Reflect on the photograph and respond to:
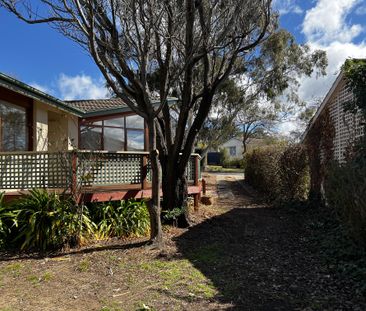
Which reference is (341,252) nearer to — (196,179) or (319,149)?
(196,179)

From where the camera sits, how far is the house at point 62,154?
8.70m

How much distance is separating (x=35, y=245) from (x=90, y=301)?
3.27m

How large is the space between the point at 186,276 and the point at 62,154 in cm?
404

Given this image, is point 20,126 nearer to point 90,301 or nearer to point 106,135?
point 106,135

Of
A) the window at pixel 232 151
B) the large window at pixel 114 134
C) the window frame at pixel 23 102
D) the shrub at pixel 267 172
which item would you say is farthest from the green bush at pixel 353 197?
the window at pixel 232 151

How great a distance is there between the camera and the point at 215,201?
1560 cm

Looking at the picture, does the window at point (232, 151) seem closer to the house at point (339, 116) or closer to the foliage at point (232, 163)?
the foliage at point (232, 163)

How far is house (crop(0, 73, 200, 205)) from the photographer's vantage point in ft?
28.6

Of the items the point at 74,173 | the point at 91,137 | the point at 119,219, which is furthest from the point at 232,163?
the point at 74,173

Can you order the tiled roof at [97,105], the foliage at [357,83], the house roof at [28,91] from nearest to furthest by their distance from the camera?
the foliage at [357,83] → the house roof at [28,91] → the tiled roof at [97,105]

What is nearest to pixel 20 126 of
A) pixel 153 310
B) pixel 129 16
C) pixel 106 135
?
pixel 106 135

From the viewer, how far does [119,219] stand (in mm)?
8930

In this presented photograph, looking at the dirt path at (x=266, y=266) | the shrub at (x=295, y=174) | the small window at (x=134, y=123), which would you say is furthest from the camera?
the small window at (x=134, y=123)

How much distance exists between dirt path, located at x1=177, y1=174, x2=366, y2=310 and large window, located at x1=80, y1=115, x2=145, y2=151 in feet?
22.1
